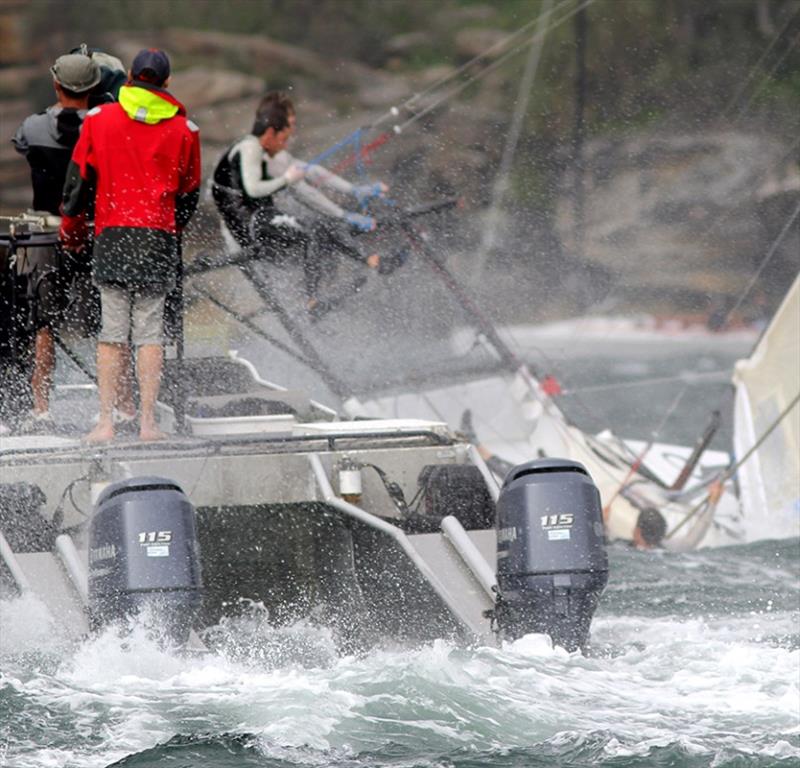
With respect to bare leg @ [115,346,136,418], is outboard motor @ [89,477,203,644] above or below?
below

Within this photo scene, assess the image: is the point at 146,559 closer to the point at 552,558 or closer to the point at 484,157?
the point at 552,558

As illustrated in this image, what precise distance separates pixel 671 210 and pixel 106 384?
23.9 metres

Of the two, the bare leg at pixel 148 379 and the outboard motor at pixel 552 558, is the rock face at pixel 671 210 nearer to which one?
the bare leg at pixel 148 379

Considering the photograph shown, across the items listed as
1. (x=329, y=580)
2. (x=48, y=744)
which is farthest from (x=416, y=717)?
(x=329, y=580)

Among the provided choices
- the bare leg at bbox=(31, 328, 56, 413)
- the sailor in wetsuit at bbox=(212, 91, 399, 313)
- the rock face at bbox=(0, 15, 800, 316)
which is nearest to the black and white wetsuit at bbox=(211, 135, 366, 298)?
the sailor in wetsuit at bbox=(212, 91, 399, 313)

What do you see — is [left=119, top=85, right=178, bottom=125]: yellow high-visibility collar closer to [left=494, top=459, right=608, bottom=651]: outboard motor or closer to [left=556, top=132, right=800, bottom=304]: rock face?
[left=494, top=459, right=608, bottom=651]: outboard motor

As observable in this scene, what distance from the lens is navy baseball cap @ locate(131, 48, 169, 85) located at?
8.19 m

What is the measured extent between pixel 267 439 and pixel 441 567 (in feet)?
3.17

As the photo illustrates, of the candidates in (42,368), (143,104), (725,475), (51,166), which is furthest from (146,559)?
(725,475)

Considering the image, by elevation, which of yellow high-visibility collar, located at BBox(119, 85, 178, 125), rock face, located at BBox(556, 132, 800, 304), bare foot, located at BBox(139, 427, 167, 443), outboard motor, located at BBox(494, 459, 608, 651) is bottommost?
outboard motor, located at BBox(494, 459, 608, 651)

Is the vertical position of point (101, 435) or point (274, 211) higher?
point (274, 211)

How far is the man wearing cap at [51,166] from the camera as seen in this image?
8.88m

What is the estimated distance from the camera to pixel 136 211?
823 cm

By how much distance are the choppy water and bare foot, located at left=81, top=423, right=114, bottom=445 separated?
3.23 feet
